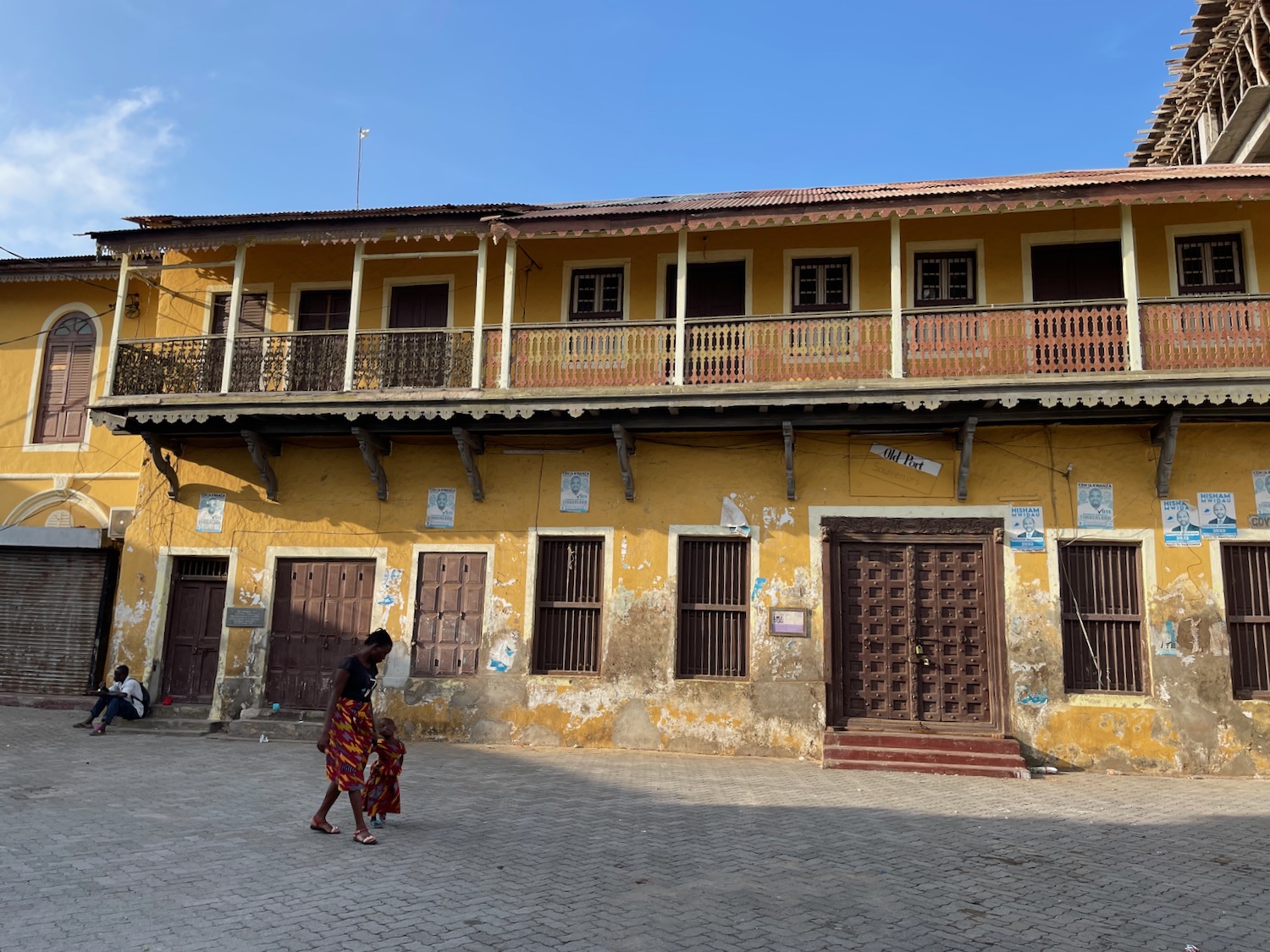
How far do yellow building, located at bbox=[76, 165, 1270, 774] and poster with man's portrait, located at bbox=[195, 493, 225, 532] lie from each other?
0.07 meters

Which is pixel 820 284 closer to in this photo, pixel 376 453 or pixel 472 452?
pixel 472 452

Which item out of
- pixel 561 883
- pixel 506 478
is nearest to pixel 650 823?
pixel 561 883

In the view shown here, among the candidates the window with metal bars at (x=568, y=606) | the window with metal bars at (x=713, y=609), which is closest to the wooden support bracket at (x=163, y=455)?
the window with metal bars at (x=568, y=606)

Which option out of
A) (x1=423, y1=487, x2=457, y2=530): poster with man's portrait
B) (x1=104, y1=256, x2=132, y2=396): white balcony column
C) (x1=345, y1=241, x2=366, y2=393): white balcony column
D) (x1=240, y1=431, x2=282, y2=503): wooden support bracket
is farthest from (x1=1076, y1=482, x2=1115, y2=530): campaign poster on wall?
(x1=104, y1=256, x2=132, y2=396): white balcony column

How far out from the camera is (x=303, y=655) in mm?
12516

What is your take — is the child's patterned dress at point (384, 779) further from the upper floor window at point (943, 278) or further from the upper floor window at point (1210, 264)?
the upper floor window at point (1210, 264)

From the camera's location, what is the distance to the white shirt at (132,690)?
12203 millimetres

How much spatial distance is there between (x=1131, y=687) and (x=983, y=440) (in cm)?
327

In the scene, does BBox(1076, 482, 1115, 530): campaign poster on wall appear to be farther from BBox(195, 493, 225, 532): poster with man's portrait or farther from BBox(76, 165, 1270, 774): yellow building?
BBox(195, 493, 225, 532): poster with man's portrait

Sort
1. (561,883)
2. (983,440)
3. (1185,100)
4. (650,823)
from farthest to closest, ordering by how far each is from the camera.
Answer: (1185,100) < (983,440) < (650,823) < (561,883)

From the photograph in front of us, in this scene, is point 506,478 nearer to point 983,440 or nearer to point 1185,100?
point 983,440

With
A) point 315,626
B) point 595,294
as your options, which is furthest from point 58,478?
point 595,294

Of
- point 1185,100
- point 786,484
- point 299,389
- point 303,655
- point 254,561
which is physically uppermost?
point 1185,100

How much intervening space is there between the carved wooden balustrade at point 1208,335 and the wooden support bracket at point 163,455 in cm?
1264
